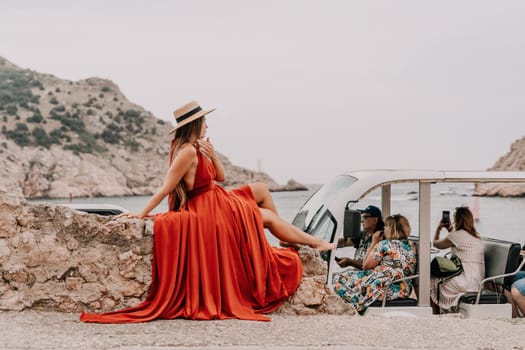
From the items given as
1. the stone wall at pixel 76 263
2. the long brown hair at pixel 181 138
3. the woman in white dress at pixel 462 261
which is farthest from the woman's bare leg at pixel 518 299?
the stone wall at pixel 76 263

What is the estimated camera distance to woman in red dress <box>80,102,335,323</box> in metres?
6.80

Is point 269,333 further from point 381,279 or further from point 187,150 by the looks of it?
point 381,279

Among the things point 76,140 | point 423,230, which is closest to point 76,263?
point 423,230

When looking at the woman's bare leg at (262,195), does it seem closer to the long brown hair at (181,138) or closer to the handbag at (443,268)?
the long brown hair at (181,138)

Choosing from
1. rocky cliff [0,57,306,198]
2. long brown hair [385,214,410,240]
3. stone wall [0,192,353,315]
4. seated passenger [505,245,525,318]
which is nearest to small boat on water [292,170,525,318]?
seated passenger [505,245,525,318]

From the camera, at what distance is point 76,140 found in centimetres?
10288

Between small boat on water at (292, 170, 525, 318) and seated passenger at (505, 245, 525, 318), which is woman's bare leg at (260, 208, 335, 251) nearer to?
small boat on water at (292, 170, 525, 318)

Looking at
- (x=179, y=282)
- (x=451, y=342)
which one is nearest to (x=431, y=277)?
(x=451, y=342)

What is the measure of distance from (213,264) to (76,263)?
1.19 m

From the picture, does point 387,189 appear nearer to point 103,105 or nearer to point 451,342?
point 451,342

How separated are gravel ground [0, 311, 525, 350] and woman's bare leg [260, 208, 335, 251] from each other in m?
0.73

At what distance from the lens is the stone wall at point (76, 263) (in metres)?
6.81

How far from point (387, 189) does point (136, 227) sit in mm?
3347

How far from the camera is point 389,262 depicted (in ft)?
25.9
